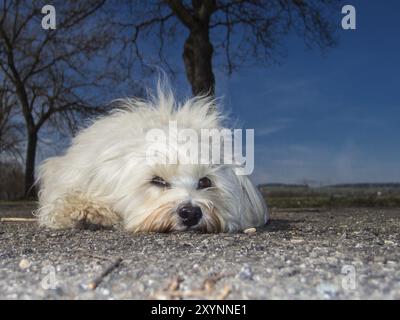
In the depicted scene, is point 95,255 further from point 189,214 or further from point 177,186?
point 177,186

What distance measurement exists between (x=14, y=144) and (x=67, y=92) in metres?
3.11

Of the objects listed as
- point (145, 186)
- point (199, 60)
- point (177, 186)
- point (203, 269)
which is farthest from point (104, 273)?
point (199, 60)

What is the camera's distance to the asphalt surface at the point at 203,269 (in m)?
2.63

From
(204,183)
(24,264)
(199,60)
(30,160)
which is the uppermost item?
(199,60)

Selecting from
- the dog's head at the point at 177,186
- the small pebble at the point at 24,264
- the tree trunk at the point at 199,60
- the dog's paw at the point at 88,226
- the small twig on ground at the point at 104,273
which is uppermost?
the tree trunk at the point at 199,60

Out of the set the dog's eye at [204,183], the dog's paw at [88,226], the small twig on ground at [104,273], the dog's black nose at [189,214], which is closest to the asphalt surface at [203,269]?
the small twig on ground at [104,273]

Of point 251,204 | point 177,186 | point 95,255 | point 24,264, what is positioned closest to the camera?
point 24,264

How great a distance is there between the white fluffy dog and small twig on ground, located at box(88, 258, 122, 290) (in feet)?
6.12

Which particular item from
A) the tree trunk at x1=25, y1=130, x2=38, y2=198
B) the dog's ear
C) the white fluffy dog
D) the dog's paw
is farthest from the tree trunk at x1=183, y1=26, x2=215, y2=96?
the dog's paw

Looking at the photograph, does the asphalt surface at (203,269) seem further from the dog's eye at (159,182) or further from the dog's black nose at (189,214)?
the dog's eye at (159,182)

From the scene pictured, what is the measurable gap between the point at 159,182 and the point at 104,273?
2.69 m

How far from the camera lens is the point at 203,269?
3.05m
